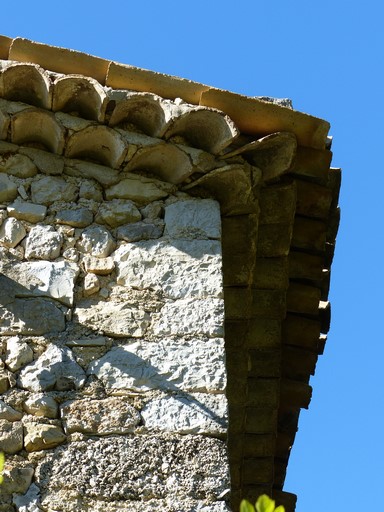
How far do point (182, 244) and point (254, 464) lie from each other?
6.08 feet

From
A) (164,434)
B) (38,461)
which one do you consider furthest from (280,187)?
(38,461)

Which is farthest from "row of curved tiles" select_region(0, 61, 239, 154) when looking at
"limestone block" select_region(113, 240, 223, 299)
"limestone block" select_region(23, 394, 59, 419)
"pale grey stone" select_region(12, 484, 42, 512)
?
"pale grey stone" select_region(12, 484, 42, 512)

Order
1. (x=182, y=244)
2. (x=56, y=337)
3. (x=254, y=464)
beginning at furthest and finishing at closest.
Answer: (x=254, y=464)
(x=182, y=244)
(x=56, y=337)

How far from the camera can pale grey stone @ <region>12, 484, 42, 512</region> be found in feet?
11.2

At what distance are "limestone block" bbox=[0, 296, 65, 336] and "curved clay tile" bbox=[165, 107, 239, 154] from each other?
969 mm

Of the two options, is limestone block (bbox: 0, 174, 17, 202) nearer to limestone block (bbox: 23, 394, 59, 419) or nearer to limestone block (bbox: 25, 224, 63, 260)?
limestone block (bbox: 25, 224, 63, 260)

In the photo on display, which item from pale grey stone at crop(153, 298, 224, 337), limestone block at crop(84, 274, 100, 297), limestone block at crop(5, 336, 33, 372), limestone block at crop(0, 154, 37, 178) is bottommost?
limestone block at crop(5, 336, 33, 372)

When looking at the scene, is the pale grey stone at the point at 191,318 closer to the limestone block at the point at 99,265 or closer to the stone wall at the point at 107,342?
the stone wall at the point at 107,342

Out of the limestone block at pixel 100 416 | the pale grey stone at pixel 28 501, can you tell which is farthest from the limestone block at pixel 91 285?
the pale grey stone at pixel 28 501

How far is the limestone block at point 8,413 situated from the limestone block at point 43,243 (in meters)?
0.71

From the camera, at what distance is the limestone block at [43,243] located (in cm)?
421

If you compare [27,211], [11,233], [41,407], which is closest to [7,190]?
[27,211]

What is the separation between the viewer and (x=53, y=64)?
4566 millimetres

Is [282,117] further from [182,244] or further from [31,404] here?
[31,404]
